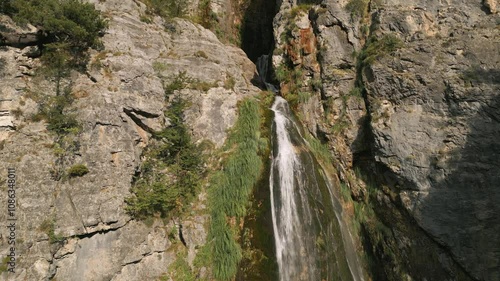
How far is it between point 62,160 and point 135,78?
4237 mm

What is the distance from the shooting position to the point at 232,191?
36.2 feet

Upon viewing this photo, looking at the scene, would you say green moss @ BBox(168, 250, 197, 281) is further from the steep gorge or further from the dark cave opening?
the dark cave opening

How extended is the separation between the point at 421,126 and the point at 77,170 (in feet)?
37.7

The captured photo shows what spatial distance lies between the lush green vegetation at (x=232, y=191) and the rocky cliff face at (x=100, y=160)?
53 centimetres

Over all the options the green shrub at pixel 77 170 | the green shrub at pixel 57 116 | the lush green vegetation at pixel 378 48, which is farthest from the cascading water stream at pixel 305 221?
the green shrub at pixel 57 116

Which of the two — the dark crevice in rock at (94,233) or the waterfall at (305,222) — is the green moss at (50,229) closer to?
the dark crevice in rock at (94,233)

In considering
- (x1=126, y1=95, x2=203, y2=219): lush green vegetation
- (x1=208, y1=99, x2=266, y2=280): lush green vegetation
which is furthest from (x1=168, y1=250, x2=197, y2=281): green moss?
(x1=126, y1=95, x2=203, y2=219): lush green vegetation

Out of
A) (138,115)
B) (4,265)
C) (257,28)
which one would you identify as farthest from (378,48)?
(4,265)

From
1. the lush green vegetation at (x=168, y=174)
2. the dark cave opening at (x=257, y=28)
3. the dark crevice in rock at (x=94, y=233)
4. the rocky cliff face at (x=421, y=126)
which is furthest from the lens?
the dark cave opening at (x=257, y=28)

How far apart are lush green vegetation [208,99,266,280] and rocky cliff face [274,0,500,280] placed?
3212 millimetres

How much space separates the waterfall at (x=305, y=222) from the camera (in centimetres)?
956

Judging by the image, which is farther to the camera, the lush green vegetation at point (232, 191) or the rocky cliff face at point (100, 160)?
the lush green vegetation at point (232, 191)

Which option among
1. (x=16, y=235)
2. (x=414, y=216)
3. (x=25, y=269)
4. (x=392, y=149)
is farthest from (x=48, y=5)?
(x=414, y=216)

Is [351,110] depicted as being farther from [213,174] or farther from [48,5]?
[48,5]
